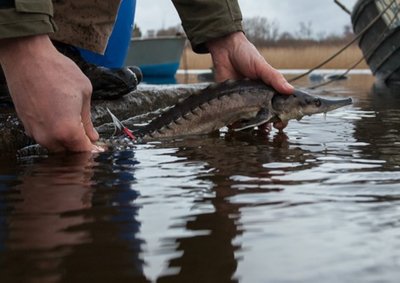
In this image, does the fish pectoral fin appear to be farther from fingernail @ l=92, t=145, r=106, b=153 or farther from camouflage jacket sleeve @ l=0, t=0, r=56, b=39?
camouflage jacket sleeve @ l=0, t=0, r=56, b=39

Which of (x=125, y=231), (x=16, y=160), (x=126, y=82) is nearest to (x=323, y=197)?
(x=125, y=231)

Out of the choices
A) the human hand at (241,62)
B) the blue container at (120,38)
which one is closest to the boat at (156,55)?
the blue container at (120,38)

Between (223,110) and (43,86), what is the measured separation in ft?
4.22

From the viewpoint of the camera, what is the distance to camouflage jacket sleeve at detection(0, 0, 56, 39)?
1.60 meters

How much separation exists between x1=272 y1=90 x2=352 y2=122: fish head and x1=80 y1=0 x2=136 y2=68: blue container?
1.38 meters

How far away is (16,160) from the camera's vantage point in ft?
7.18

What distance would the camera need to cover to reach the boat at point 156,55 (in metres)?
19.0

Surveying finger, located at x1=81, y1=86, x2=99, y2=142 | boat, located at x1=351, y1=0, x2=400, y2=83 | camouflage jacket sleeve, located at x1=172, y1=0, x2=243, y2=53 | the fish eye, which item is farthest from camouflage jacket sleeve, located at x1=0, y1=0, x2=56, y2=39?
boat, located at x1=351, y1=0, x2=400, y2=83

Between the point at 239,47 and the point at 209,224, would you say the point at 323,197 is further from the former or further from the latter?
the point at 239,47

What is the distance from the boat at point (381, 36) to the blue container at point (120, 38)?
24.7 feet

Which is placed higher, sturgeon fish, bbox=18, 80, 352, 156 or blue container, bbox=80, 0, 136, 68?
blue container, bbox=80, 0, 136, 68

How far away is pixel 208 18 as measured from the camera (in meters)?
2.62

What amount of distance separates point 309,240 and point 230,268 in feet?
0.68

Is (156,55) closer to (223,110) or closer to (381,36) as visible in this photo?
(381,36)
